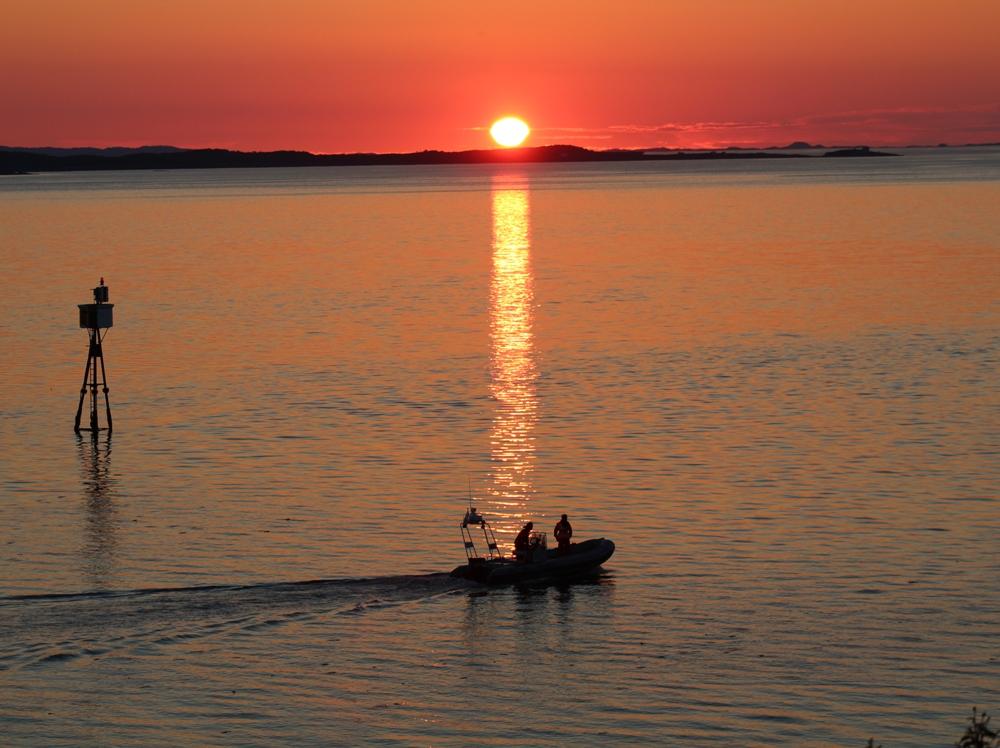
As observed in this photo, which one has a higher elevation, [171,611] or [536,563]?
[536,563]

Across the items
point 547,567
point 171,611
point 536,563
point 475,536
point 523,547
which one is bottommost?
point 171,611

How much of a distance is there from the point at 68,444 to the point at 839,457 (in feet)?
105

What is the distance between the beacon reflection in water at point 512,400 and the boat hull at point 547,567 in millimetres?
4898

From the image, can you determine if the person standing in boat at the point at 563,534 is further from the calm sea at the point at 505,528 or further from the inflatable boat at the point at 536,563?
the calm sea at the point at 505,528

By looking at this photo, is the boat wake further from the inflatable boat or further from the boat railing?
the boat railing

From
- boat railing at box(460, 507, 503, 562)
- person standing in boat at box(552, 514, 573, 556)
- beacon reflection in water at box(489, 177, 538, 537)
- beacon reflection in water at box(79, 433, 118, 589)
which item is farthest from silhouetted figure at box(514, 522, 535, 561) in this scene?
beacon reflection in water at box(79, 433, 118, 589)

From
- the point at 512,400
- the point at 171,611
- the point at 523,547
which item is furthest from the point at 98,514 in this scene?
the point at 512,400

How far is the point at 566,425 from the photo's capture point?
6569 cm

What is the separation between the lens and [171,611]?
39312mm

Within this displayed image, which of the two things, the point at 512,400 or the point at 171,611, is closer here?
the point at 171,611

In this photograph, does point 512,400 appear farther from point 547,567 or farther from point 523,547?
point 523,547

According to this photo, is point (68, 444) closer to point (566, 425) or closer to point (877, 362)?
point (566, 425)

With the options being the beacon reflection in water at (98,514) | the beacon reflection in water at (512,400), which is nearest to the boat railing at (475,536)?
the beacon reflection in water at (512,400)

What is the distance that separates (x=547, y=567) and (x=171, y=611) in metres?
10.7
